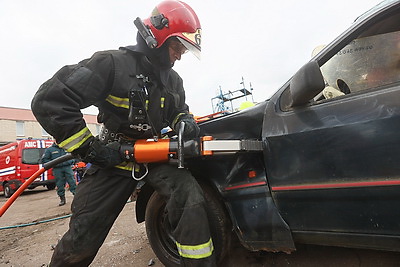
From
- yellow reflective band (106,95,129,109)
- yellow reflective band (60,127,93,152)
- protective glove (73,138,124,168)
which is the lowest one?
protective glove (73,138,124,168)

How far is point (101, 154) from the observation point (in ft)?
4.86

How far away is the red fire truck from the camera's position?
8.48m

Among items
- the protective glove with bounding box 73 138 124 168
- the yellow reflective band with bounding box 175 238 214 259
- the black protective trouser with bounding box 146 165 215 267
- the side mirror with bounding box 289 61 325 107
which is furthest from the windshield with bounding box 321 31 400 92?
the protective glove with bounding box 73 138 124 168

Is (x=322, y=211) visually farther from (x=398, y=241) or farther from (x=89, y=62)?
(x=89, y=62)

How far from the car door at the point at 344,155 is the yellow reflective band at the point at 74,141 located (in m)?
1.08

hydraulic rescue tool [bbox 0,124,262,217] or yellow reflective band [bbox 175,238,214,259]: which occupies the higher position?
hydraulic rescue tool [bbox 0,124,262,217]

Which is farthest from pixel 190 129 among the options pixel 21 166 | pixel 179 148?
pixel 21 166

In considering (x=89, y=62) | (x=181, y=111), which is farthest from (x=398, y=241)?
(x=89, y=62)

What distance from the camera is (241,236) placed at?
1629 millimetres

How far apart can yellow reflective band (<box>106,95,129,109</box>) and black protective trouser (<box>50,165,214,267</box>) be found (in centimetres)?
45

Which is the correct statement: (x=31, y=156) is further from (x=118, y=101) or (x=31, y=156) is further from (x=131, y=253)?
(x=118, y=101)

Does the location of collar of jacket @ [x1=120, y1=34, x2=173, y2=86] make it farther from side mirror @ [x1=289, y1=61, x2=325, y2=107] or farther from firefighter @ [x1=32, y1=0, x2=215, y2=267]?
side mirror @ [x1=289, y1=61, x2=325, y2=107]

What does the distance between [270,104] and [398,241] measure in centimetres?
96

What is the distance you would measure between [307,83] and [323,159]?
0.41 meters
